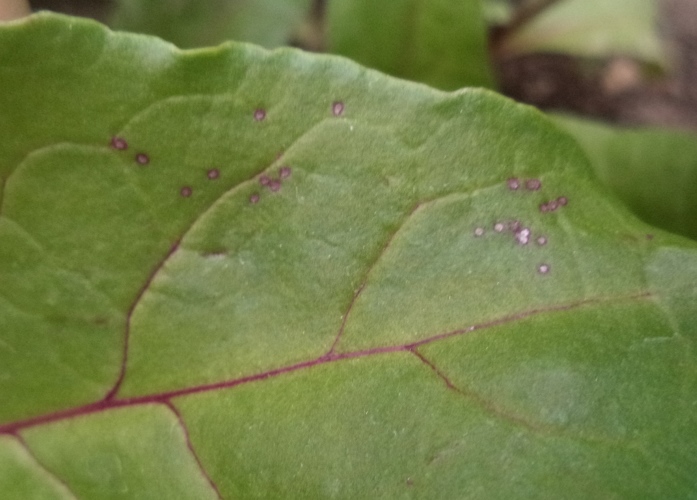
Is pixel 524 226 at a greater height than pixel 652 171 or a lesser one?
greater

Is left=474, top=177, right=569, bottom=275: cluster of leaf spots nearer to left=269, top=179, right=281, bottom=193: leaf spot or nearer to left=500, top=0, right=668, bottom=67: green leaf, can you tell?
left=269, top=179, right=281, bottom=193: leaf spot

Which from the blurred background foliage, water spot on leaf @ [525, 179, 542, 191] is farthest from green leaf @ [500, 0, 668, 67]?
water spot on leaf @ [525, 179, 542, 191]

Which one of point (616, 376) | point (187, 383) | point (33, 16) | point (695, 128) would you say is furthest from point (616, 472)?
point (695, 128)

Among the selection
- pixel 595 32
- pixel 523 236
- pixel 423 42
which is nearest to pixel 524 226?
pixel 523 236

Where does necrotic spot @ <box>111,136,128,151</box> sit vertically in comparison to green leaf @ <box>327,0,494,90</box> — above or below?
above

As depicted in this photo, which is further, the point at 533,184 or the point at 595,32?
the point at 595,32

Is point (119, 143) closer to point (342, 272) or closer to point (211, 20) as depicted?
point (342, 272)
